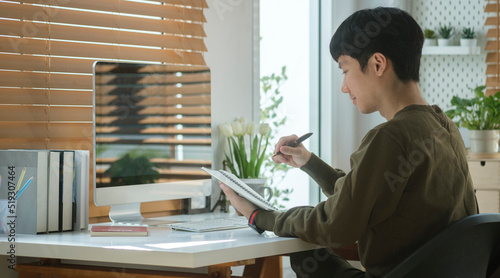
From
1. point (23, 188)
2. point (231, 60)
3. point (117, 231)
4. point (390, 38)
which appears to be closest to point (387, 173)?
point (390, 38)

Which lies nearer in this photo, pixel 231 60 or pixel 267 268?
pixel 267 268

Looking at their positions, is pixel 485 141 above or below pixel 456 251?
above

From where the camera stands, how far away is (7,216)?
1.76 m

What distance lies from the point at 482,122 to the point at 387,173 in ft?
7.52

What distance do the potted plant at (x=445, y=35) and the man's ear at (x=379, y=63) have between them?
225cm

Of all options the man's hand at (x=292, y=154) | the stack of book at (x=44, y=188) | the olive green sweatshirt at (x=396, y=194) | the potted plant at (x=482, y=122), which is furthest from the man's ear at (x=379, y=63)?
the potted plant at (x=482, y=122)

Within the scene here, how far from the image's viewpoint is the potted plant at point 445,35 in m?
3.69

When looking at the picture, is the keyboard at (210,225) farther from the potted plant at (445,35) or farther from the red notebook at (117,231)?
the potted plant at (445,35)

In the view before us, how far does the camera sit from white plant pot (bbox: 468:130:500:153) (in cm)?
345

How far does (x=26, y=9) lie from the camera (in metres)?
2.05

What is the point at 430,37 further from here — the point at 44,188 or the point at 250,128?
the point at 44,188

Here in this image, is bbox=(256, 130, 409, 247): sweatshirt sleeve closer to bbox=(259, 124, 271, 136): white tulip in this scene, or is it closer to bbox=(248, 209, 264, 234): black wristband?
bbox=(248, 209, 264, 234): black wristband

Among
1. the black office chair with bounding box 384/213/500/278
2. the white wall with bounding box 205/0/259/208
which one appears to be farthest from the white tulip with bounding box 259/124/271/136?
the black office chair with bounding box 384/213/500/278

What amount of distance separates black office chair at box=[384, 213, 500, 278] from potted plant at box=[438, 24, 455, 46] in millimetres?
2433
